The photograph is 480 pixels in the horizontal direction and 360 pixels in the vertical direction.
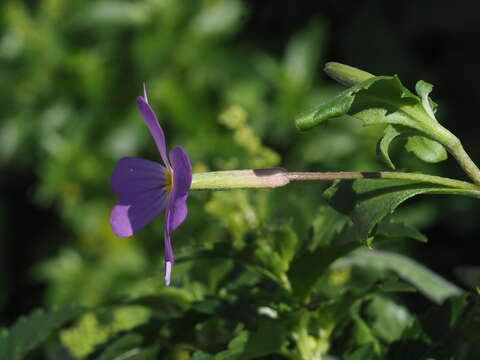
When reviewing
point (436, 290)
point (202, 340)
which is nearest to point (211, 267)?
point (202, 340)

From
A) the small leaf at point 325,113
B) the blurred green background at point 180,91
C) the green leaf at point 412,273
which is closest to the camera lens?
the small leaf at point 325,113

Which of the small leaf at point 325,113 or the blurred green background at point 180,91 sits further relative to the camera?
the blurred green background at point 180,91

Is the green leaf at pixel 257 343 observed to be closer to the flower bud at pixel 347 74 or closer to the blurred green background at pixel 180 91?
the flower bud at pixel 347 74

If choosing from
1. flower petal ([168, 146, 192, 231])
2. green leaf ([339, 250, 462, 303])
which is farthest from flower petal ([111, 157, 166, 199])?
green leaf ([339, 250, 462, 303])

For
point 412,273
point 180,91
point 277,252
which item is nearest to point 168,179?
point 277,252

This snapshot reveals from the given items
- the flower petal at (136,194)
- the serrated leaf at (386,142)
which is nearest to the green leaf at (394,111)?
the serrated leaf at (386,142)

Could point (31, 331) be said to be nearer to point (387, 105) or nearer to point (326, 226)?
point (326, 226)
